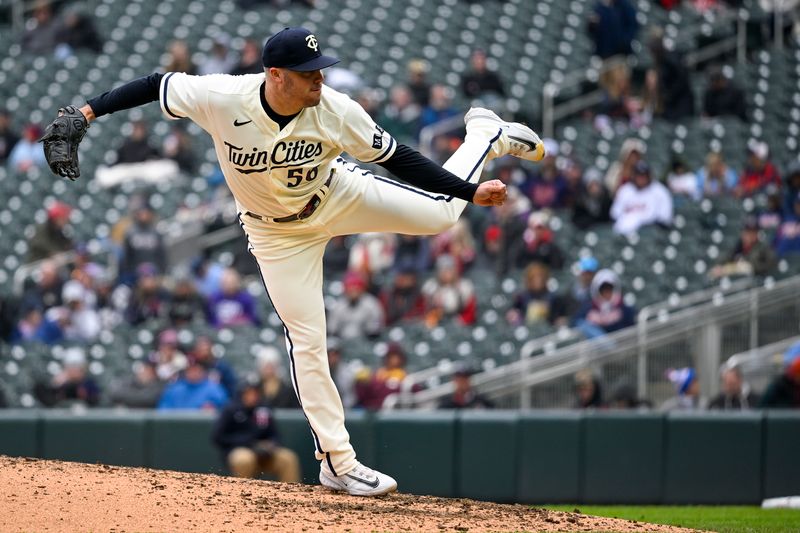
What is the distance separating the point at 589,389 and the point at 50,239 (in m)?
6.17

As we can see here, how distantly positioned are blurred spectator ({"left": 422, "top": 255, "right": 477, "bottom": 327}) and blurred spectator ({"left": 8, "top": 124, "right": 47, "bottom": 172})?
5.73m

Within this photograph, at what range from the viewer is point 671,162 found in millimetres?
13773

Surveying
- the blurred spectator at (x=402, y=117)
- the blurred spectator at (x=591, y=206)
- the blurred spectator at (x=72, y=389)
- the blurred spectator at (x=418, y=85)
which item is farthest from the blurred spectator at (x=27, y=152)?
the blurred spectator at (x=591, y=206)

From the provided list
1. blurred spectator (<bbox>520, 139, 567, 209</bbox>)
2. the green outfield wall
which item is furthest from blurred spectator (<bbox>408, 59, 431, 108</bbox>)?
the green outfield wall

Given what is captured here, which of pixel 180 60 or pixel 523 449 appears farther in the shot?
pixel 180 60

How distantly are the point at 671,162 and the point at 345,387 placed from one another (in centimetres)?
449

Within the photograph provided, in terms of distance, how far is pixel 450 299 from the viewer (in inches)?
479

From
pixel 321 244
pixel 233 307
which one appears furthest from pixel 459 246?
pixel 321 244

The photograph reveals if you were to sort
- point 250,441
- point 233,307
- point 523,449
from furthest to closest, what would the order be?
point 233,307 → point 523,449 → point 250,441

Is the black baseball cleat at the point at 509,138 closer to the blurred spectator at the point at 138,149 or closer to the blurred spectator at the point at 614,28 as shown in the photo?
the blurred spectator at the point at 138,149

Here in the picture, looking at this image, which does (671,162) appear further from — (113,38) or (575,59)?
(113,38)

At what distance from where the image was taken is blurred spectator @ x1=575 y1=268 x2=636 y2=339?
11.5 meters

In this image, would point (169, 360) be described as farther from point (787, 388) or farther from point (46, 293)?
point (787, 388)

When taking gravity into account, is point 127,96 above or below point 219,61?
below
